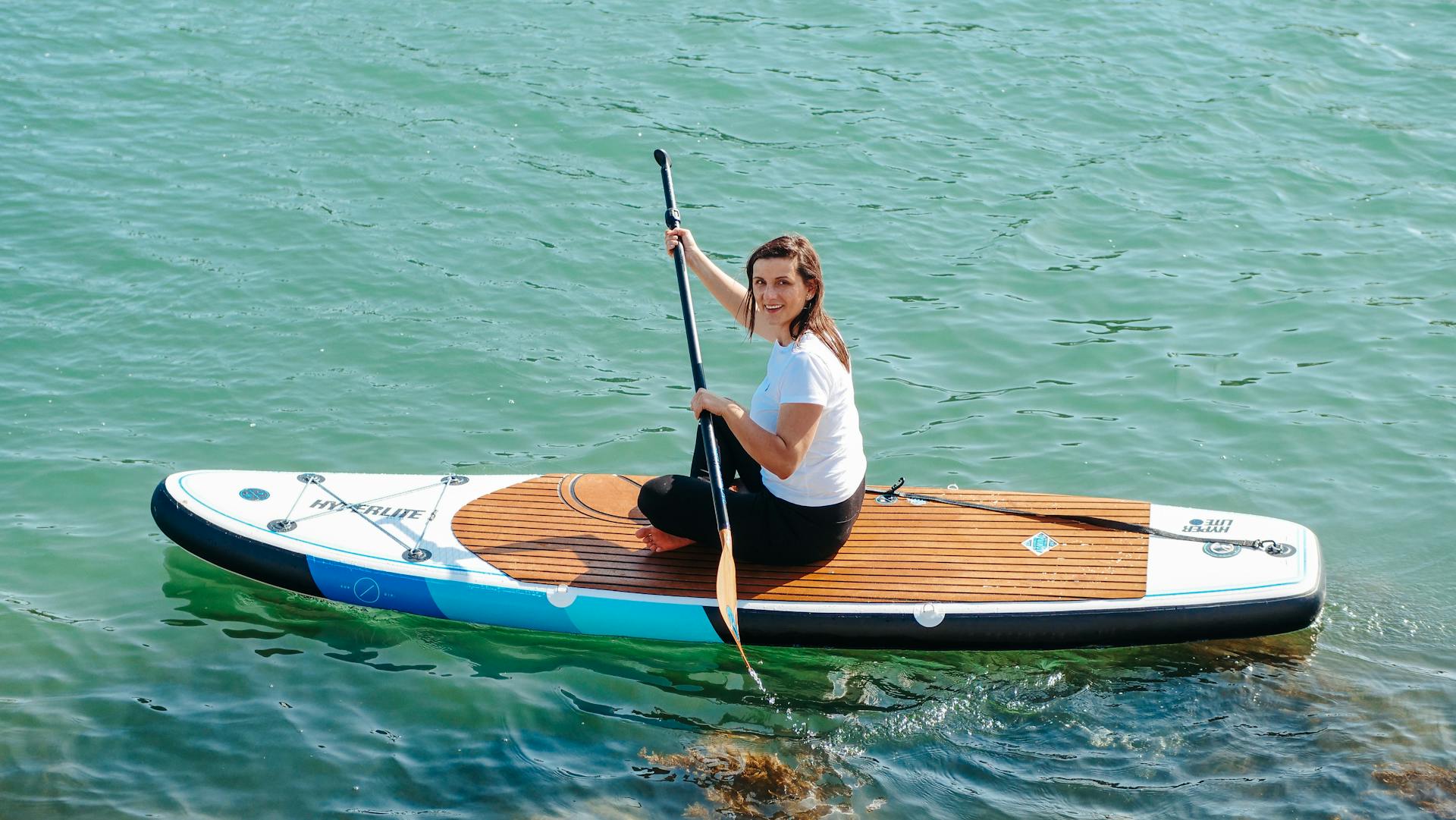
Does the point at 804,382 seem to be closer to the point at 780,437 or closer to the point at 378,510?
the point at 780,437

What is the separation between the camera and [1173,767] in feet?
16.7

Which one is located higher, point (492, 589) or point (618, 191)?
point (618, 191)

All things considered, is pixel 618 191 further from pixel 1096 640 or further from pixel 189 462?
pixel 1096 640

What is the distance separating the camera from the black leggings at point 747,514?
219 inches

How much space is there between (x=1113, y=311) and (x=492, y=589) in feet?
15.8

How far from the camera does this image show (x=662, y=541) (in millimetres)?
6004

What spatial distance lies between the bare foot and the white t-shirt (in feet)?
1.99

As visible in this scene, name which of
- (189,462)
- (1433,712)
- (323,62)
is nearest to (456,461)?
(189,462)

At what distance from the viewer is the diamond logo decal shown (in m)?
5.90

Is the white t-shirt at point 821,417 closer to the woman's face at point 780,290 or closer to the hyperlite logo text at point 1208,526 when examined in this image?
the woman's face at point 780,290

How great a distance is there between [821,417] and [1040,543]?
4.48ft

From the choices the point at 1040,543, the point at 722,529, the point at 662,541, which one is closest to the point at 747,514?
the point at 722,529

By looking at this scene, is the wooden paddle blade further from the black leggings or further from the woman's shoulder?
the woman's shoulder

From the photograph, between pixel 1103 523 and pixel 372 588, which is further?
pixel 1103 523
